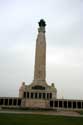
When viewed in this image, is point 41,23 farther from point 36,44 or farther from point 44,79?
point 44,79

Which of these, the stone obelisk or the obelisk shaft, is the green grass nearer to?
the stone obelisk

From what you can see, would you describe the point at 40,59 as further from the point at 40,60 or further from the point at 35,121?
the point at 35,121

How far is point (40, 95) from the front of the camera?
95188 mm

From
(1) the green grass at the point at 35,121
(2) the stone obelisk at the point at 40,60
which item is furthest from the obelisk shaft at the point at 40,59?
(1) the green grass at the point at 35,121

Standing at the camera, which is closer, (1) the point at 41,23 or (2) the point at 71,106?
(2) the point at 71,106

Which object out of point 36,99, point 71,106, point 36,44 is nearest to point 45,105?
point 36,99

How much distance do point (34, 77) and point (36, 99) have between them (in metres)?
10.4

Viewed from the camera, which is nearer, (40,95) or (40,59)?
(40,95)

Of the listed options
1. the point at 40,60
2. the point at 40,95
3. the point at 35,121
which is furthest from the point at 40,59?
the point at 35,121

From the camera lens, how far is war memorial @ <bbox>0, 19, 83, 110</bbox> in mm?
93875

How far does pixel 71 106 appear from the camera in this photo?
94.9 meters

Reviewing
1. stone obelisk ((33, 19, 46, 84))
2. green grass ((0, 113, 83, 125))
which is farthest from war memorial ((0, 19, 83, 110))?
green grass ((0, 113, 83, 125))

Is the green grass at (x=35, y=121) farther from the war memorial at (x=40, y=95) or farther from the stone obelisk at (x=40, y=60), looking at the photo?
the stone obelisk at (x=40, y=60)

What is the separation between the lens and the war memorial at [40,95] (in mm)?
93875
